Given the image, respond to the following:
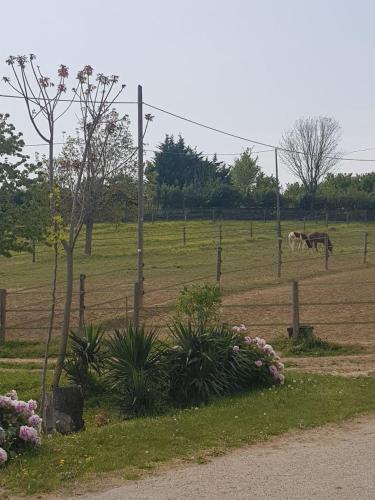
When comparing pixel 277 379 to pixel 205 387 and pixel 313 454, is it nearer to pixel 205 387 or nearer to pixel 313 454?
pixel 205 387

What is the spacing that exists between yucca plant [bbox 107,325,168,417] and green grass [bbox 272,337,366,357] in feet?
14.1

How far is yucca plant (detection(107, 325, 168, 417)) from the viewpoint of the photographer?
9641 mm

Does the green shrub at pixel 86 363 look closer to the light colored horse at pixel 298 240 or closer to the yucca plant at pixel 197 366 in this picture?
the yucca plant at pixel 197 366

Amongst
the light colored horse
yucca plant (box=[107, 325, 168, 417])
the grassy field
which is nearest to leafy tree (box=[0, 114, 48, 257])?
the grassy field

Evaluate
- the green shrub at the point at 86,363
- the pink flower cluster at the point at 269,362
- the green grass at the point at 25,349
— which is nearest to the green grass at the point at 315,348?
the pink flower cluster at the point at 269,362

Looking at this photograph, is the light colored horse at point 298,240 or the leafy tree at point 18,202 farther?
the light colored horse at point 298,240

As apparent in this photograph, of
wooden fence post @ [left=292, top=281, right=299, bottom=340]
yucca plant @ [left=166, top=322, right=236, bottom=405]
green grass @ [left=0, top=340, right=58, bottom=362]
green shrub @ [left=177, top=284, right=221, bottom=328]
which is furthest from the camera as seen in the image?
green grass @ [left=0, top=340, right=58, bottom=362]

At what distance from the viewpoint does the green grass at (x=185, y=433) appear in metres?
6.41

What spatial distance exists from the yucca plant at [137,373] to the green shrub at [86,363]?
2.60ft

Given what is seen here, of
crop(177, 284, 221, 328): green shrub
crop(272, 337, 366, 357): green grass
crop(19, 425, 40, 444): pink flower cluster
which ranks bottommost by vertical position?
crop(272, 337, 366, 357): green grass

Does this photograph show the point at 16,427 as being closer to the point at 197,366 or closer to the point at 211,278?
the point at 197,366

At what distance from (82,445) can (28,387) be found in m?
5.20

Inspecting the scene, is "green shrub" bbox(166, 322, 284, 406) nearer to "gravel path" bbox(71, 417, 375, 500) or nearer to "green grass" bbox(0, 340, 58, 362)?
"gravel path" bbox(71, 417, 375, 500)

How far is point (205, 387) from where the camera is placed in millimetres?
→ 9727
